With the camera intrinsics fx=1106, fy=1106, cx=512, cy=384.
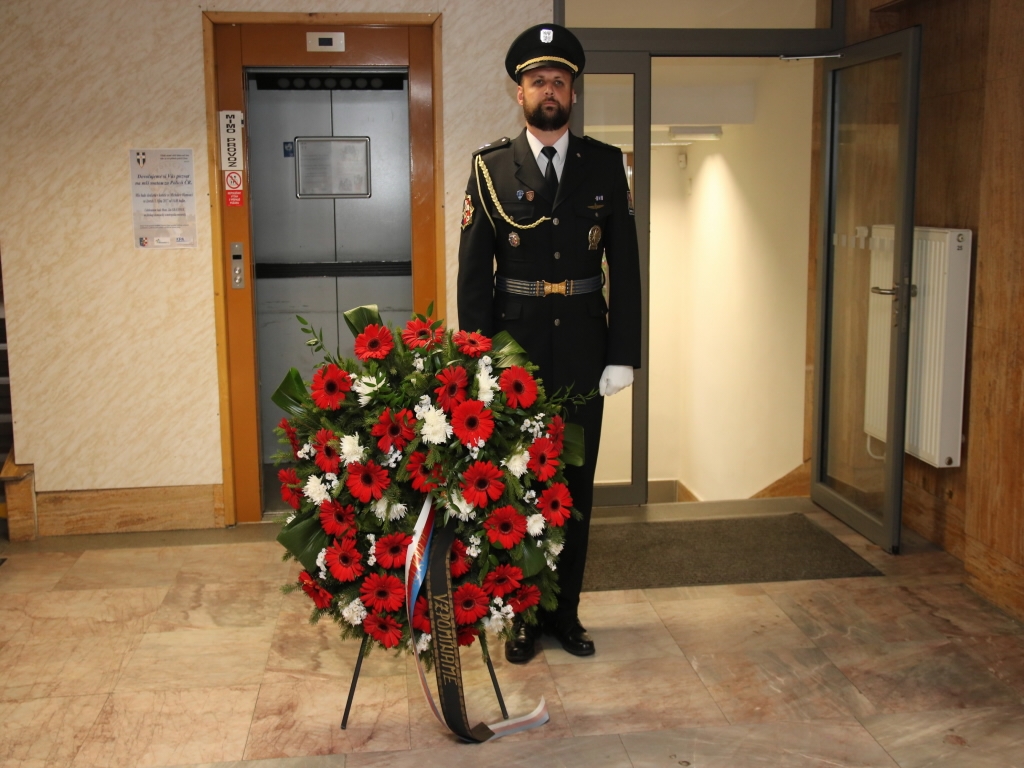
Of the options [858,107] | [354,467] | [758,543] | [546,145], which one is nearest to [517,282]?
[546,145]

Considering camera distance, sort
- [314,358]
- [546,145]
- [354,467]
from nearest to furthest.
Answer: [354,467] → [546,145] → [314,358]

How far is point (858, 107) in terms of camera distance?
473 centimetres

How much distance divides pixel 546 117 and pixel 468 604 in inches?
57.9

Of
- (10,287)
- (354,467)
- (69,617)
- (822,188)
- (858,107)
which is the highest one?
(858,107)

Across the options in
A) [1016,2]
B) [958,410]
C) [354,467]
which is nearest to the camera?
[354,467]

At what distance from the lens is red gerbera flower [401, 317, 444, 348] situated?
9.45 feet

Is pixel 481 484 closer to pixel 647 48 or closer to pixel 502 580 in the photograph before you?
pixel 502 580

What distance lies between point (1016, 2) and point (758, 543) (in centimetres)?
225

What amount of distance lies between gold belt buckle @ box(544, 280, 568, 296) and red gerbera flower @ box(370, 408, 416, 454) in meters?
0.85

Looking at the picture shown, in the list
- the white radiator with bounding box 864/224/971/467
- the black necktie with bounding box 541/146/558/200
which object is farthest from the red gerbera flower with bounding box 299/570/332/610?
the white radiator with bounding box 864/224/971/467

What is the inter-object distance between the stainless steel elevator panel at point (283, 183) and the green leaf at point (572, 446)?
7.61ft

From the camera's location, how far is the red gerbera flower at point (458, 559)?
9.26 feet

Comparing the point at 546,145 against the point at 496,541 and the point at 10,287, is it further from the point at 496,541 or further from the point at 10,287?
the point at 10,287

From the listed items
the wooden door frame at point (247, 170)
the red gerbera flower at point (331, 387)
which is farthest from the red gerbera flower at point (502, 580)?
the wooden door frame at point (247, 170)
